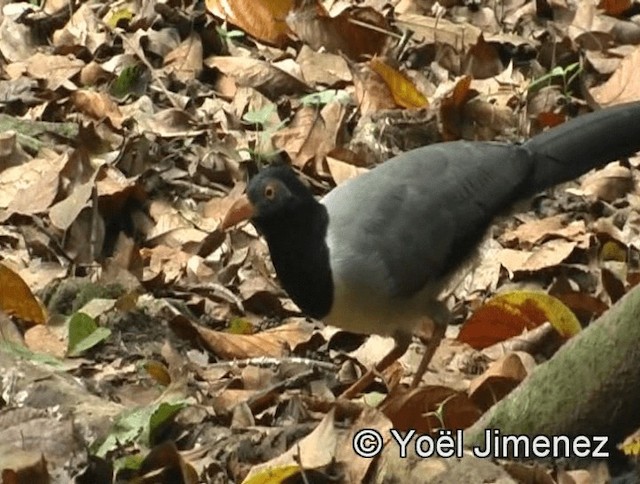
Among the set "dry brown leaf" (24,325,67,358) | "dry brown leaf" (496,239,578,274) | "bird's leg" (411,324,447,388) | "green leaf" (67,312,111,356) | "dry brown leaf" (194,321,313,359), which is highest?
"green leaf" (67,312,111,356)

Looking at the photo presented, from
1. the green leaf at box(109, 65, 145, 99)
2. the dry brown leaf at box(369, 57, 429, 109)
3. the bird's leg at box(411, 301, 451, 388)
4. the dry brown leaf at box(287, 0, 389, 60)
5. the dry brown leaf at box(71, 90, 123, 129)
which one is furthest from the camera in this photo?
the dry brown leaf at box(287, 0, 389, 60)

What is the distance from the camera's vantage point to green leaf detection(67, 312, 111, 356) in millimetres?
5035

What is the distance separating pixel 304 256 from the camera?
16.2 ft

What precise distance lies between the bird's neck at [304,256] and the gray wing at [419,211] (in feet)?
0.14

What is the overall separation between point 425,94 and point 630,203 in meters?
1.23

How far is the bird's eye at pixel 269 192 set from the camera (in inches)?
194

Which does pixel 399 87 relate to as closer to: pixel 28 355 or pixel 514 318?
pixel 514 318

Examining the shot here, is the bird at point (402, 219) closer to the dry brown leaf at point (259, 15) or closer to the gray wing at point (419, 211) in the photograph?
the gray wing at point (419, 211)

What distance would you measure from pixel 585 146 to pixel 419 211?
74 centimetres

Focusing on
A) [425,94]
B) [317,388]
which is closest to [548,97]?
[425,94]

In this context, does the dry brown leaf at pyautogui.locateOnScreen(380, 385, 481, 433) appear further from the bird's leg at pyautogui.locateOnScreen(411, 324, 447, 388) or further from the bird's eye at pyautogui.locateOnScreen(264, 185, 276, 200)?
the bird's eye at pyautogui.locateOnScreen(264, 185, 276, 200)

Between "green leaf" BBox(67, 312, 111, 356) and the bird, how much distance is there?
1.80 ft

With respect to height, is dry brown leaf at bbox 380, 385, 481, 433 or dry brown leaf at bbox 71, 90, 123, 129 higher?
dry brown leaf at bbox 380, 385, 481, 433

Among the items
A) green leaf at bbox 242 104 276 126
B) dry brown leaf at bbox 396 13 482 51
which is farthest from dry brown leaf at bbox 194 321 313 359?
dry brown leaf at bbox 396 13 482 51
